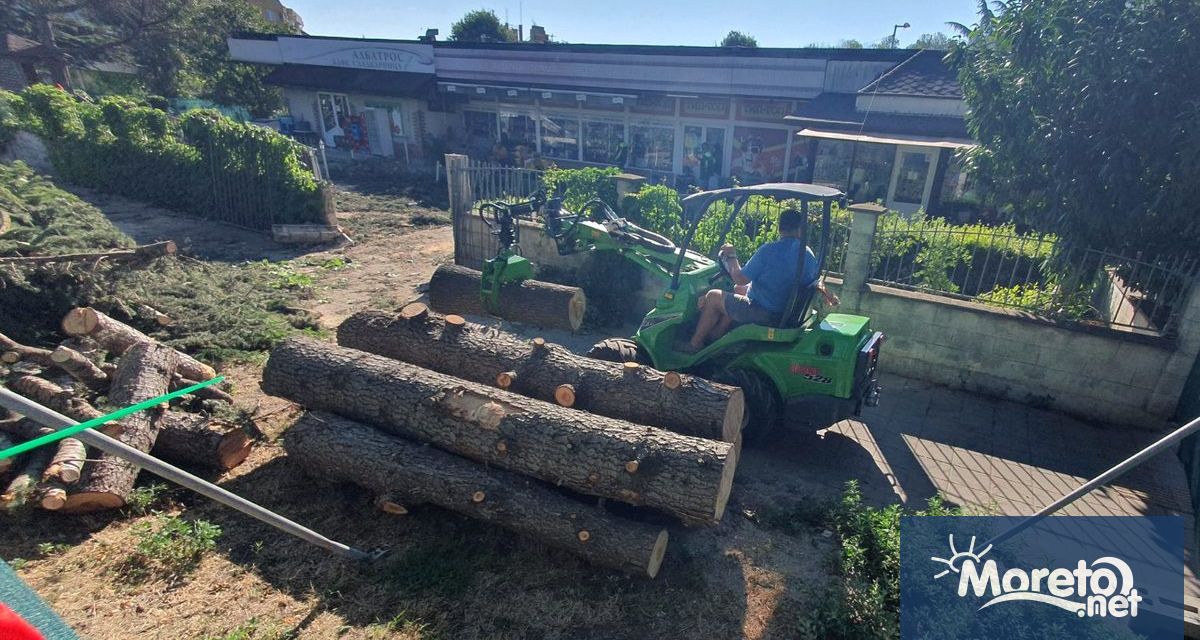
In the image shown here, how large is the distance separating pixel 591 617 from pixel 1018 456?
4472 mm

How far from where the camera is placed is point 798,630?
3445mm

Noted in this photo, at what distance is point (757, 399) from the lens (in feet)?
16.9

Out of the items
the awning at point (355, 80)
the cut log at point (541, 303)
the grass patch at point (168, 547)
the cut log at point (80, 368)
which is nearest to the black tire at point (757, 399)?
the cut log at point (541, 303)

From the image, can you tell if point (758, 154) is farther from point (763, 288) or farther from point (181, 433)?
point (181, 433)

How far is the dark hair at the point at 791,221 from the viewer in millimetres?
4891

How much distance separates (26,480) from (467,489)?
115 inches

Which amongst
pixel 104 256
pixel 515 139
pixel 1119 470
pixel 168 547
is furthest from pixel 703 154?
pixel 168 547

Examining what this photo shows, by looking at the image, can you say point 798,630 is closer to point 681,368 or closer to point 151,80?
point 681,368

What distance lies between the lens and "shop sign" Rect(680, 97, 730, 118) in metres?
17.9

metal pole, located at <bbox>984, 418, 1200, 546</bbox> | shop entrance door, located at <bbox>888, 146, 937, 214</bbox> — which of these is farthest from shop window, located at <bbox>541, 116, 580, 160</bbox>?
metal pole, located at <bbox>984, 418, 1200, 546</bbox>

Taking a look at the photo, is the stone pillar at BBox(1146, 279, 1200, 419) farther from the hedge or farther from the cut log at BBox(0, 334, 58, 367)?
the hedge

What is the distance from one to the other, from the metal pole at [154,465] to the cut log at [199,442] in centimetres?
150

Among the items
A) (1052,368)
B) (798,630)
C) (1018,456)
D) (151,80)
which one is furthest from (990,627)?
(151,80)

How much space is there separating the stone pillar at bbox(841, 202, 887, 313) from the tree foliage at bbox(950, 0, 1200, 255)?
5.33 ft
